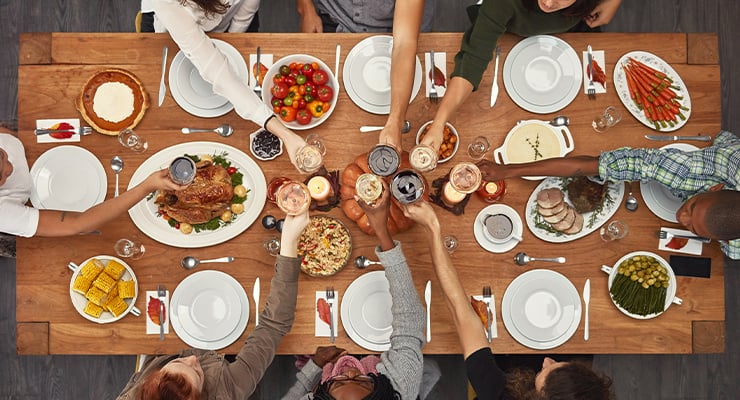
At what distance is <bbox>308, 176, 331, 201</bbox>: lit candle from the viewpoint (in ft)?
6.61

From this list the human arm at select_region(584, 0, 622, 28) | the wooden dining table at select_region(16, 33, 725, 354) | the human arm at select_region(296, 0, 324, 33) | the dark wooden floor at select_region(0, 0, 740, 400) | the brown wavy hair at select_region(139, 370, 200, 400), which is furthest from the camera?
the dark wooden floor at select_region(0, 0, 740, 400)

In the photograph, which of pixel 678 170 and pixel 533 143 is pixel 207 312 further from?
pixel 678 170

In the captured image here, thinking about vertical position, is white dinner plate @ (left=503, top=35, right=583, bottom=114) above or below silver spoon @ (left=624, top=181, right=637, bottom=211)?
above

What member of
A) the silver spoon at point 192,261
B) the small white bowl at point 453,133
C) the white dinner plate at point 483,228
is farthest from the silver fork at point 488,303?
the silver spoon at point 192,261

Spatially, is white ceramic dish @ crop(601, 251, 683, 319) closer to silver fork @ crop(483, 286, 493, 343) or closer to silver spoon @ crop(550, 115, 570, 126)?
silver fork @ crop(483, 286, 493, 343)

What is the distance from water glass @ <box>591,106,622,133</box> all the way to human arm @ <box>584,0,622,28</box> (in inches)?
17.4

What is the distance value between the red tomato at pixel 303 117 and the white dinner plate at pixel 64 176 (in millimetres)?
834

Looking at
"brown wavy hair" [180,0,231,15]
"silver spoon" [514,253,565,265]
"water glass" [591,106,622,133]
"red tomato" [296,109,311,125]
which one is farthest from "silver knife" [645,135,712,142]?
"brown wavy hair" [180,0,231,15]

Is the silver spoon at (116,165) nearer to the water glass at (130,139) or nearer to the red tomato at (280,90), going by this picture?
the water glass at (130,139)

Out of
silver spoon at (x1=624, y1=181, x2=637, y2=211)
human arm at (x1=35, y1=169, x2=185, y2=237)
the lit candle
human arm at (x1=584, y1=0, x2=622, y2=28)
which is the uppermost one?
human arm at (x1=584, y1=0, x2=622, y2=28)

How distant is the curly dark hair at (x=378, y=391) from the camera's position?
178 centimetres

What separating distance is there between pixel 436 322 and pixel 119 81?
1.64 metres

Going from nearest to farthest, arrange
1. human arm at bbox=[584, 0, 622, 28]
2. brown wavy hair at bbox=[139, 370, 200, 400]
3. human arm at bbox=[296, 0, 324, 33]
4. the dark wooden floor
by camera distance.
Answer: brown wavy hair at bbox=[139, 370, 200, 400] < human arm at bbox=[584, 0, 622, 28] < human arm at bbox=[296, 0, 324, 33] < the dark wooden floor

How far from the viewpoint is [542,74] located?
83.2 inches
